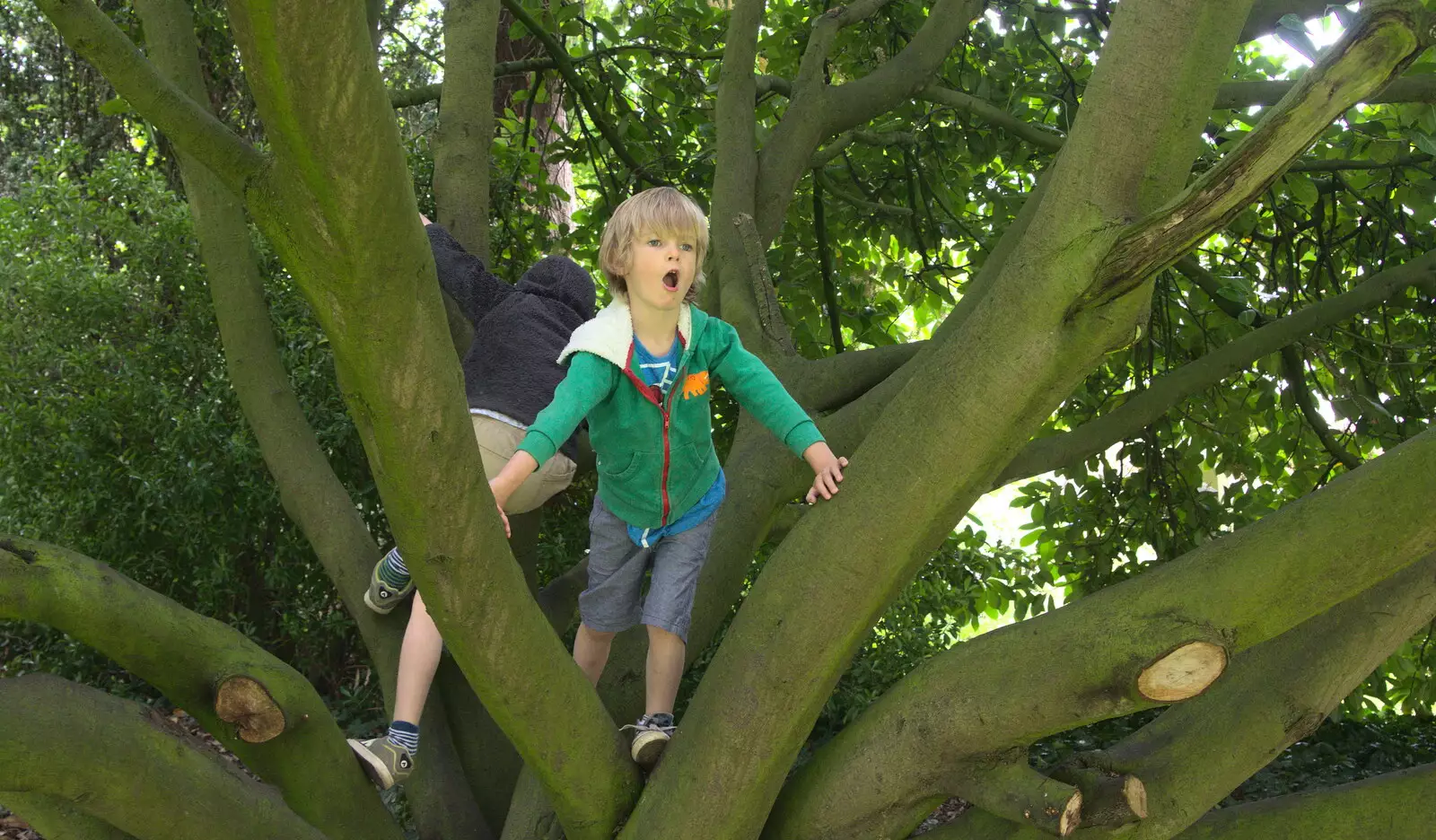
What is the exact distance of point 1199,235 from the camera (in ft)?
6.29

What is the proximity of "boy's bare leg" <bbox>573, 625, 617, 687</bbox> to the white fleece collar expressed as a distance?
0.74 metres

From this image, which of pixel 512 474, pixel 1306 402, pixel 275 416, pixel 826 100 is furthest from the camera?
pixel 1306 402

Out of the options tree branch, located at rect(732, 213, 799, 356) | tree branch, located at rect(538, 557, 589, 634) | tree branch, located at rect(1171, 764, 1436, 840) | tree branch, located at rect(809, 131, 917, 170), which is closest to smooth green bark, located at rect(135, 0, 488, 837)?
tree branch, located at rect(538, 557, 589, 634)

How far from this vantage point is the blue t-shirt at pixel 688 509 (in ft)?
9.32

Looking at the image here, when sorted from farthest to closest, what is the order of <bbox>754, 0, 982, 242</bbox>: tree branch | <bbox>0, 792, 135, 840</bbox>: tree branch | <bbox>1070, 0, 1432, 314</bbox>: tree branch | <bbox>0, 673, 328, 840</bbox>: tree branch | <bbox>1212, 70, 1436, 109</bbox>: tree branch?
<bbox>754, 0, 982, 242</bbox>: tree branch, <bbox>1212, 70, 1436, 109</bbox>: tree branch, <bbox>0, 792, 135, 840</bbox>: tree branch, <bbox>0, 673, 328, 840</bbox>: tree branch, <bbox>1070, 0, 1432, 314</bbox>: tree branch

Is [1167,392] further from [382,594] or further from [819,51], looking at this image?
[382,594]

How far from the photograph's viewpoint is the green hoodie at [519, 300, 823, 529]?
9.11 ft

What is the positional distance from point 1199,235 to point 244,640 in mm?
2062

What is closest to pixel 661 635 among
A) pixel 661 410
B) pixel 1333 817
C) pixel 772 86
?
pixel 661 410

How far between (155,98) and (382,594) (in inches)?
65.7

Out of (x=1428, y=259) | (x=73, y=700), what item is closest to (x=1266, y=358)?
(x=1428, y=259)

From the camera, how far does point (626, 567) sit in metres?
3.03

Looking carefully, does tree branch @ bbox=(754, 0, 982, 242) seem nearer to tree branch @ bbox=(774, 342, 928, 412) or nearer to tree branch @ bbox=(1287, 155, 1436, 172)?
tree branch @ bbox=(774, 342, 928, 412)

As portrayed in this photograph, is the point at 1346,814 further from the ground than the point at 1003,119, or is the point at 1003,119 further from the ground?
the point at 1003,119
